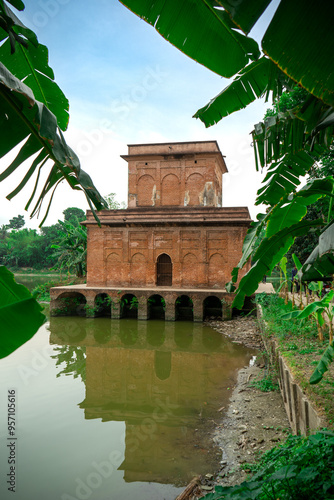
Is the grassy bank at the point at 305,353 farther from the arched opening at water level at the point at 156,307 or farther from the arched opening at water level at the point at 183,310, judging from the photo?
the arched opening at water level at the point at 156,307

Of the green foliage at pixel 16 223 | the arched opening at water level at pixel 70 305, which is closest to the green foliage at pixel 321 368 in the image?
the arched opening at water level at pixel 70 305

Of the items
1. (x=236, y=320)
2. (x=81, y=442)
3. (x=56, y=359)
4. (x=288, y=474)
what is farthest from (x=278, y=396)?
(x=236, y=320)

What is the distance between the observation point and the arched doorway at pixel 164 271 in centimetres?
1833

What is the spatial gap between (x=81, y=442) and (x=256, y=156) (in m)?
4.67

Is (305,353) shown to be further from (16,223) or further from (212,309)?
(16,223)

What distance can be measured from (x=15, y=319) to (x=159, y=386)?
6.75m

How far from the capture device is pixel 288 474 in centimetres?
232

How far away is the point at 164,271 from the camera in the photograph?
60.6 ft

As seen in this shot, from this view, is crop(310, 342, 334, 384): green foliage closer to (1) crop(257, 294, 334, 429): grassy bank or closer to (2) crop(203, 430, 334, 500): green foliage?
(1) crop(257, 294, 334, 429): grassy bank

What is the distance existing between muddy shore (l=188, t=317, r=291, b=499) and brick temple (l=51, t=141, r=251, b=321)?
29.1 feet

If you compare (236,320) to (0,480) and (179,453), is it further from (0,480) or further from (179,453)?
(0,480)

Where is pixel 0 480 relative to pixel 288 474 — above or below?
below

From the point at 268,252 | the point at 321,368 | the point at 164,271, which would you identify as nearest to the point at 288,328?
the point at 268,252

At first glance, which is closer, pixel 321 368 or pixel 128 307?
pixel 321 368
